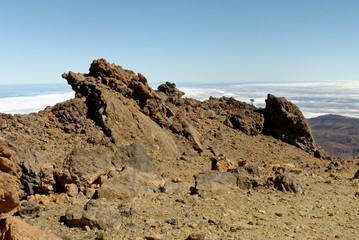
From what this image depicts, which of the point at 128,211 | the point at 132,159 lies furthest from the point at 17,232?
the point at 132,159

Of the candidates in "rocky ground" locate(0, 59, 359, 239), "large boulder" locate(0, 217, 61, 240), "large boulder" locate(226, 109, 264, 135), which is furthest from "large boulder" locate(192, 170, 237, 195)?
"large boulder" locate(226, 109, 264, 135)

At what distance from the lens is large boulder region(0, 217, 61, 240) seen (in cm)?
473

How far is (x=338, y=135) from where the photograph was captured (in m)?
88.8

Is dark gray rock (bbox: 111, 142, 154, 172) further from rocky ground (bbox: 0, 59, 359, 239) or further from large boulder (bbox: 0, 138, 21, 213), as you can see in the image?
large boulder (bbox: 0, 138, 21, 213)

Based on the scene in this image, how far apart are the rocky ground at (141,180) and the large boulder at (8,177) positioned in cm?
2

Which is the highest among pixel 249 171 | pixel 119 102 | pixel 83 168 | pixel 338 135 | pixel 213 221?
pixel 119 102

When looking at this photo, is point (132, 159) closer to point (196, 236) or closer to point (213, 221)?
point (213, 221)

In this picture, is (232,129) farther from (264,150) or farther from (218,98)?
(218,98)

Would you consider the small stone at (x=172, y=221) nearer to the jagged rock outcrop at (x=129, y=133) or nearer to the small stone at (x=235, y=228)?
the small stone at (x=235, y=228)

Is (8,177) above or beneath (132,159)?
above

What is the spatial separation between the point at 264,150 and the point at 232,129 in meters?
2.85

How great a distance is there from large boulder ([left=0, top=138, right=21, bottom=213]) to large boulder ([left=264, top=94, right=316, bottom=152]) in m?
21.0

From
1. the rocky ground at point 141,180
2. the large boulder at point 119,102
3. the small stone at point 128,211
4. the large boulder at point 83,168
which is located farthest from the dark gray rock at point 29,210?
the large boulder at point 119,102

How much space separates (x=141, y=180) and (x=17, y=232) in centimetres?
542
